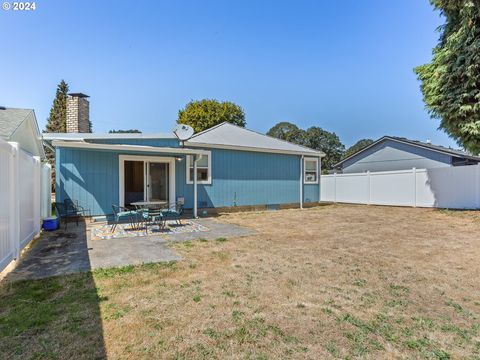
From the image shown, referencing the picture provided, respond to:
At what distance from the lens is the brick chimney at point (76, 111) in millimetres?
11031

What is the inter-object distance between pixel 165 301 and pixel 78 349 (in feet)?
3.62

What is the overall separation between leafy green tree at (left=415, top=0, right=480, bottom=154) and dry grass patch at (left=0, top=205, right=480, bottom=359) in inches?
278

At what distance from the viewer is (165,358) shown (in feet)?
7.42

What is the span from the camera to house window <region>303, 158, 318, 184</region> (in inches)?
569

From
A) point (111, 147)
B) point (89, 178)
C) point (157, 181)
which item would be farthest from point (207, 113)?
point (111, 147)

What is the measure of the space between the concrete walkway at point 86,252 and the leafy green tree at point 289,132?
3797cm

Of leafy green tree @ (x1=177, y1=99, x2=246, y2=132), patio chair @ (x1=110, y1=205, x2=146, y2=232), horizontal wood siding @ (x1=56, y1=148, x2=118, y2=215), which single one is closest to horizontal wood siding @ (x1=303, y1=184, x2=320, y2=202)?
patio chair @ (x1=110, y1=205, x2=146, y2=232)

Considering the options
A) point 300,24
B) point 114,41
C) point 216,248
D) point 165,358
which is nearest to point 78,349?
point 165,358

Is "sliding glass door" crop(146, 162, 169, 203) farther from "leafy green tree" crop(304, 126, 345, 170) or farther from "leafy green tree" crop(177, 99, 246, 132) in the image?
"leafy green tree" crop(304, 126, 345, 170)

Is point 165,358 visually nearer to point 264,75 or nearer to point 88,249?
point 88,249

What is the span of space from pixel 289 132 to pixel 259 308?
43028 millimetres

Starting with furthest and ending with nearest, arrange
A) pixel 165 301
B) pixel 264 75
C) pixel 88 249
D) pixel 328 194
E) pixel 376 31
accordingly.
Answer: pixel 264 75, pixel 328 194, pixel 376 31, pixel 88 249, pixel 165 301

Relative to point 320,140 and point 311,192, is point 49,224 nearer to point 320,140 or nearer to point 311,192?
point 311,192

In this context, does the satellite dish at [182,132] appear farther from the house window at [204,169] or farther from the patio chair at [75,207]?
the patio chair at [75,207]
